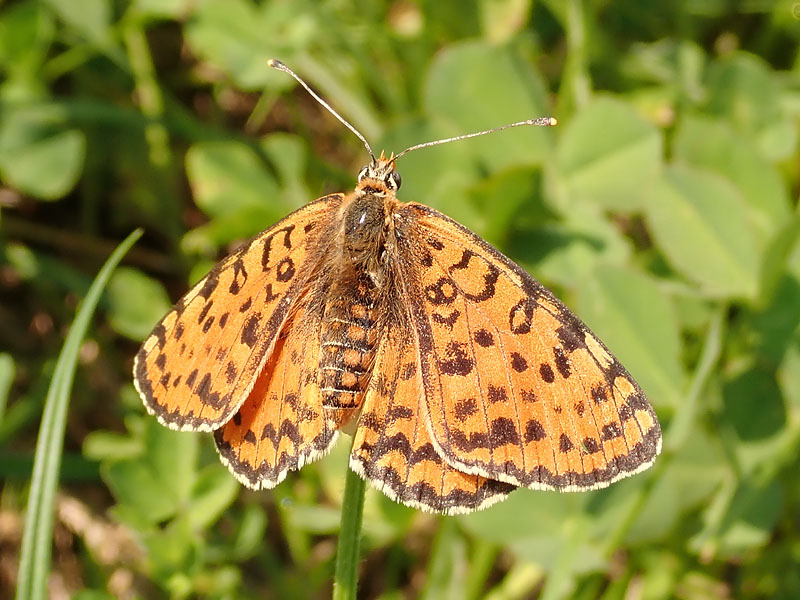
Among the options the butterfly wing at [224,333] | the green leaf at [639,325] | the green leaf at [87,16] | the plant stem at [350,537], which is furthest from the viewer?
the green leaf at [87,16]

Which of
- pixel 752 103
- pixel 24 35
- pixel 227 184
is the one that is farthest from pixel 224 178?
pixel 752 103

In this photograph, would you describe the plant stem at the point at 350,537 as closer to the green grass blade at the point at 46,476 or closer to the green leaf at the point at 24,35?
the green grass blade at the point at 46,476

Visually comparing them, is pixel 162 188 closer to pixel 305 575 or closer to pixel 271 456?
pixel 305 575

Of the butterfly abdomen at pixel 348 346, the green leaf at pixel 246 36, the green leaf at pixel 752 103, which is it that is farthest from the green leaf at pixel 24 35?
the green leaf at pixel 752 103

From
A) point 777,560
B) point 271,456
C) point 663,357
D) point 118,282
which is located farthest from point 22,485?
point 777,560

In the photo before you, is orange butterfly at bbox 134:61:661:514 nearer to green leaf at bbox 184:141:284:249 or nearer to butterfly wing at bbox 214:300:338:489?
butterfly wing at bbox 214:300:338:489

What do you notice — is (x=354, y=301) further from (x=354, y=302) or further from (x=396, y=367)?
(x=396, y=367)
